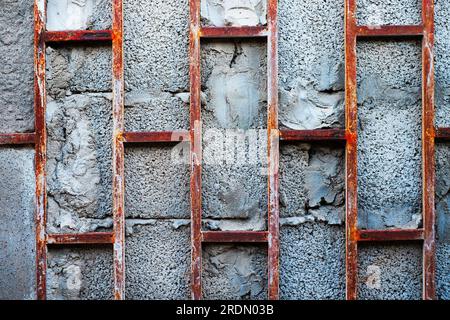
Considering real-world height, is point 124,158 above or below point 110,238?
above

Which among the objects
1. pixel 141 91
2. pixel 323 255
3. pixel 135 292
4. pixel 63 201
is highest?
pixel 141 91

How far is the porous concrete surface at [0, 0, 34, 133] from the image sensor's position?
2225mm

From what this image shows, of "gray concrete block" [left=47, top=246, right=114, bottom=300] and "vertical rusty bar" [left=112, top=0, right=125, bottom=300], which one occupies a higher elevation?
"vertical rusty bar" [left=112, top=0, right=125, bottom=300]

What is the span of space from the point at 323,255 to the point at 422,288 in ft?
→ 1.45

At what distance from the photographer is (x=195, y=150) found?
2.12 meters

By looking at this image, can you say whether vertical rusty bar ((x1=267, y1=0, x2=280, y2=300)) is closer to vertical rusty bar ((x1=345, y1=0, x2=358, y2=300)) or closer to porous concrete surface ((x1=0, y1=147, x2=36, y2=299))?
vertical rusty bar ((x1=345, y1=0, x2=358, y2=300))

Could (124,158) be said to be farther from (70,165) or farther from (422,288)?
(422,288)

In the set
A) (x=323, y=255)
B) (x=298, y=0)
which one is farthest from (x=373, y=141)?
(x=298, y=0)

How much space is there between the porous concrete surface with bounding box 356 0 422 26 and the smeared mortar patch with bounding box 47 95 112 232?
1.18 metres

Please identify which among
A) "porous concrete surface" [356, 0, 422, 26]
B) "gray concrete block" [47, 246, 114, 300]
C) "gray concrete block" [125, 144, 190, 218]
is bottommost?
"gray concrete block" [47, 246, 114, 300]

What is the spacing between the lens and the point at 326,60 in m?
2.18

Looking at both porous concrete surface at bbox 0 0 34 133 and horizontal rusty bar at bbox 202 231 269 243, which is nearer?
horizontal rusty bar at bbox 202 231 269 243

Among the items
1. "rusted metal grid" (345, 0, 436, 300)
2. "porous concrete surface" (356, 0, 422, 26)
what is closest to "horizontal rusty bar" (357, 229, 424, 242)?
"rusted metal grid" (345, 0, 436, 300)

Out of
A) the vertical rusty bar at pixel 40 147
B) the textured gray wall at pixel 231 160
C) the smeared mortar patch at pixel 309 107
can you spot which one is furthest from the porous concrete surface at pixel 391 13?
the vertical rusty bar at pixel 40 147
